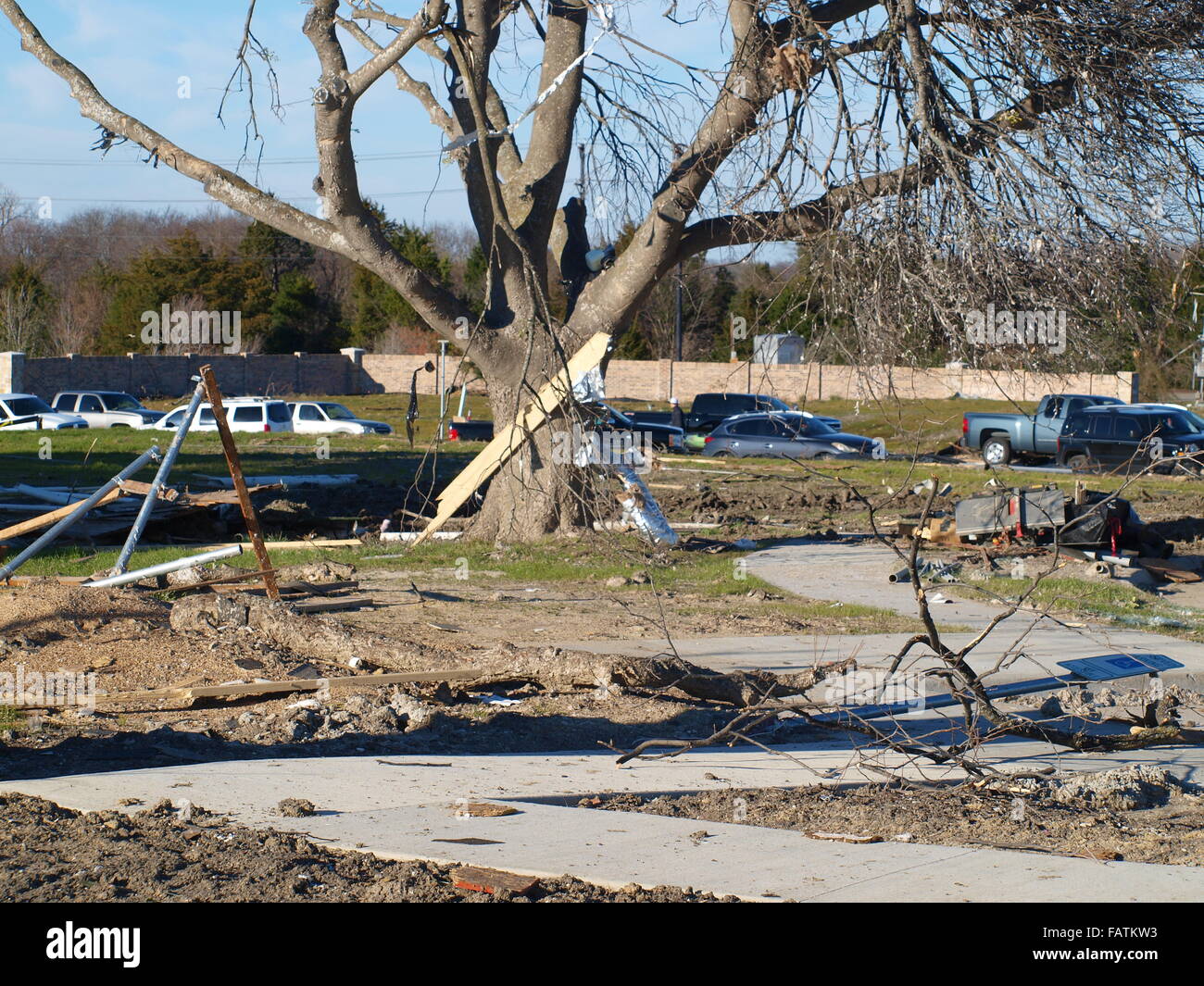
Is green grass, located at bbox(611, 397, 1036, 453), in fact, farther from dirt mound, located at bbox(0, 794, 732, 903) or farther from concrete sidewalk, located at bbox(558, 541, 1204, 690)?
dirt mound, located at bbox(0, 794, 732, 903)

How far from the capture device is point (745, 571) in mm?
13461

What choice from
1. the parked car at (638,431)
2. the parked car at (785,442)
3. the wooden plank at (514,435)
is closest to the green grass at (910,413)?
the parked car at (785,442)

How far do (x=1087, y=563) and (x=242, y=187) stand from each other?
10.4 metres

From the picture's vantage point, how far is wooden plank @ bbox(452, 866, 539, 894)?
4223 mm

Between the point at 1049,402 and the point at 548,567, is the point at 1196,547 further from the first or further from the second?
the point at 1049,402

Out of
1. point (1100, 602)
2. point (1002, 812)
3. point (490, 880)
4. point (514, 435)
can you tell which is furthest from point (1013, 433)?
point (490, 880)

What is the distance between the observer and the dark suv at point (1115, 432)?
26.1 metres

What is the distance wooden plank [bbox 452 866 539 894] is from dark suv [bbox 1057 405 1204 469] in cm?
2451

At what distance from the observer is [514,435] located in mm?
13156

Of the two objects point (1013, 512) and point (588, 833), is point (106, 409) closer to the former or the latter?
point (1013, 512)

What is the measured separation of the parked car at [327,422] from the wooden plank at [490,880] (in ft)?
103

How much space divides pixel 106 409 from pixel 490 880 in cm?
3729
